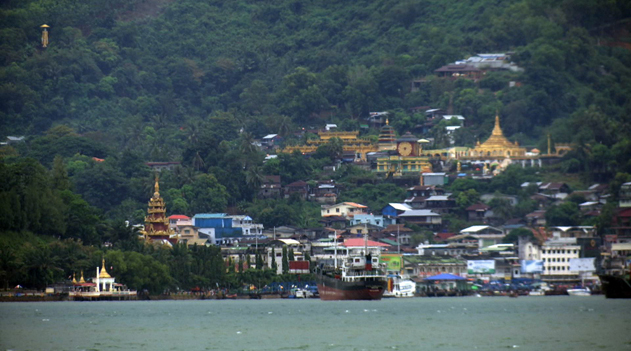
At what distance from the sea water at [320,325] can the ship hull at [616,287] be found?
73 cm

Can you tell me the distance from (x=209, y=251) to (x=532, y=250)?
29.4 meters

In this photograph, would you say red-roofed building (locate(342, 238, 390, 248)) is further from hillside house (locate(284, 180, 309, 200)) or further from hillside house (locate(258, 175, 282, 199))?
hillside house (locate(258, 175, 282, 199))

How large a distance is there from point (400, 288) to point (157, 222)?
21.2 meters

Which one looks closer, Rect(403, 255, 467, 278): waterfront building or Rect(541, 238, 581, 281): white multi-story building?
Rect(403, 255, 467, 278): waterfront building

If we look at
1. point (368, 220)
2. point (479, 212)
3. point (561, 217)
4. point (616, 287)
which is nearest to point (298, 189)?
point (368, 220)

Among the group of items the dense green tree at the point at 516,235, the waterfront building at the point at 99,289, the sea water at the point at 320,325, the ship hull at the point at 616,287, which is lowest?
the sea water at the point at 320,325

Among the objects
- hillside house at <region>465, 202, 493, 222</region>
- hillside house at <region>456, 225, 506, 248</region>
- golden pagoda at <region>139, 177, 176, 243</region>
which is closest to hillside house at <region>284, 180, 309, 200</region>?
hillside house at <region>465, 202, 493, 222</region>

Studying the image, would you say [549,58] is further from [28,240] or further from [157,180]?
[28,240]

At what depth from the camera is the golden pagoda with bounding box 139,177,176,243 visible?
418ft

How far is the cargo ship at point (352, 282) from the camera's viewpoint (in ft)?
346

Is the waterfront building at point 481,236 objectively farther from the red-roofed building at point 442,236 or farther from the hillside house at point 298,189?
the hillside house at point 298,189

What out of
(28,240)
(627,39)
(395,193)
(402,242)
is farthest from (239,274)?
(627,39)

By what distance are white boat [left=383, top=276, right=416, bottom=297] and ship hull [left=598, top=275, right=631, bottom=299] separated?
18.5m

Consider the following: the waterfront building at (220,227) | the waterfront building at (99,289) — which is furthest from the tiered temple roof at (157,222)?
the waterfront building at (99,289)
